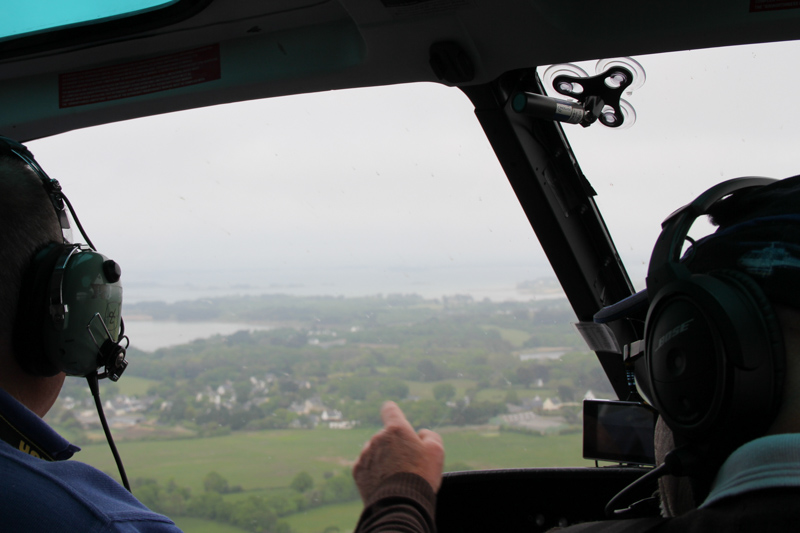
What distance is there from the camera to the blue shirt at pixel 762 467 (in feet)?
1.66

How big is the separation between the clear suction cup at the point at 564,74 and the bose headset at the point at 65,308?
1.19 metres

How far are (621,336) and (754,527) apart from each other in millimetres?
1416

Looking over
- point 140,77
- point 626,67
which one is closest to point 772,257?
point 626,67

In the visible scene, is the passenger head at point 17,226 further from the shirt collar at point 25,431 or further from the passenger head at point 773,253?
the passenger head at point 773,253

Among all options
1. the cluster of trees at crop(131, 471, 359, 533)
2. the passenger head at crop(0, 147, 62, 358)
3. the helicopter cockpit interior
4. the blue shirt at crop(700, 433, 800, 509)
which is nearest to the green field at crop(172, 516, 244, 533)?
the cluster of trees at crop(131, 471, 359, 533)

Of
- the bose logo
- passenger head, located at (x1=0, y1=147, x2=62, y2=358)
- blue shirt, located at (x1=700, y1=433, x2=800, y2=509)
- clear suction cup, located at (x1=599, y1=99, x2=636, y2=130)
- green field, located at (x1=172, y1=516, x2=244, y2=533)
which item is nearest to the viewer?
blue shirt, located at (x1=700, y1=433, x2=800, y2=509)

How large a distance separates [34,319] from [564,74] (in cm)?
135

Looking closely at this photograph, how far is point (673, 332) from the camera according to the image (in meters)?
0.66

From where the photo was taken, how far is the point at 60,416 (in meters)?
2.29

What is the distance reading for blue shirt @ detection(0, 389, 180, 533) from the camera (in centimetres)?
83

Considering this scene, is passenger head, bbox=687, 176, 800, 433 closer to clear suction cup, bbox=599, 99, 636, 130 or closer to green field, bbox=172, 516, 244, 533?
clear suction cup, bbox=599, 99, 636, 130

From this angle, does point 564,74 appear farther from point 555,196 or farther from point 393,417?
point 393,417

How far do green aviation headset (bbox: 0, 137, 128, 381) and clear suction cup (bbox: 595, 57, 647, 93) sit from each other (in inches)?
49.6

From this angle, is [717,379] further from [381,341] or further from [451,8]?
[381,341]
